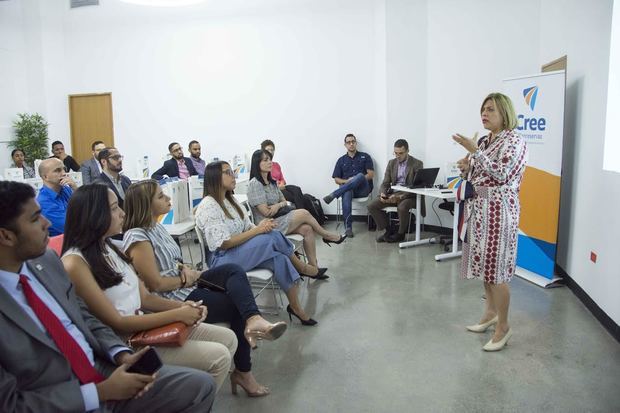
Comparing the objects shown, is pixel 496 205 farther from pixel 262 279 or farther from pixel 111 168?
pixel 111 168

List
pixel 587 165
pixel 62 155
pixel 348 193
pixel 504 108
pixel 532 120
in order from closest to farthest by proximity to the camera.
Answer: pixel 504 108 → pixel 587 165 → pixel 532 120 → pixel 348 193 → pixel 62 155

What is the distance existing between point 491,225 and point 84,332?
7.88 ft

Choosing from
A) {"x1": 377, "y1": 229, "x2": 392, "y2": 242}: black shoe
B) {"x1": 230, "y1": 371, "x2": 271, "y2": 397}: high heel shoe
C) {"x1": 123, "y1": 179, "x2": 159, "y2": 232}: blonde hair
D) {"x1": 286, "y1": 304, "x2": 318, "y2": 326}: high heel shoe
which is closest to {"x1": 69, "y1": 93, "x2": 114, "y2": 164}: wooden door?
{"x1": 377, "y1": 229, "x2": 392, "y2": 242}: black shoe

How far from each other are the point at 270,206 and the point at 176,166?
10.6ft

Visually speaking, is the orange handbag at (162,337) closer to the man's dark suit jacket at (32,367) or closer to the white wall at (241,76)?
the man's dark suit jacket at (32,367)

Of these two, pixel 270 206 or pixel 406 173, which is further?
pixel 406 173

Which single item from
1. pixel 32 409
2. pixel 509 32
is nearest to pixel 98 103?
pixel 509 32

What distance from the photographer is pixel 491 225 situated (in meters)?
3.00

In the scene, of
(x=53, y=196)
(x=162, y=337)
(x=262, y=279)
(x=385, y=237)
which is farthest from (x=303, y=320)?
(x=385, y=237)

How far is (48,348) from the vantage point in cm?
144

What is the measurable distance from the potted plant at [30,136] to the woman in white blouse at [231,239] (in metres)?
6.51

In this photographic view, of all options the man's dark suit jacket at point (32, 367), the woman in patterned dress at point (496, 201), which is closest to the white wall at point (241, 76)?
the woman in patterned dress at point (496, 201)

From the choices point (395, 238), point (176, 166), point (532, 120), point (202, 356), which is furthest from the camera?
point (176, 166)

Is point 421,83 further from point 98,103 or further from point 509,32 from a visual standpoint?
point 98,103
